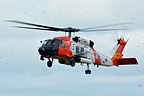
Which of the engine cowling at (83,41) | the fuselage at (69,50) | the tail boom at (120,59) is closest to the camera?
the fuselage at (69,50)

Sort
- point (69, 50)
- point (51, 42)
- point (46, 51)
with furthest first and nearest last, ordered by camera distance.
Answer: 1. point (69, 50)
2. point (51, 42)
3. point (46, 51)

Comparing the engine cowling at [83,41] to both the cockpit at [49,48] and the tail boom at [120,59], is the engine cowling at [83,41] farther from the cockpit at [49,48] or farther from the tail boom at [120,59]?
the tail boom at [120,59]

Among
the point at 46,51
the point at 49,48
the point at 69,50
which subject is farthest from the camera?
the point at 69,50

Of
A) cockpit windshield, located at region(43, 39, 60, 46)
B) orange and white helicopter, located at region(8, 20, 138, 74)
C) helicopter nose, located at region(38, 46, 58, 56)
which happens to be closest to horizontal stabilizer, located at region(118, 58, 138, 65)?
orange and white helicopter, located at region(8, 20, 138, 74)

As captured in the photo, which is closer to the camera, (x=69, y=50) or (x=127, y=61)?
(x=69, y=50)

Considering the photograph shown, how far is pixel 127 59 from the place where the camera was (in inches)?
3664

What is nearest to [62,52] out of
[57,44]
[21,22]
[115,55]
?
[57,44]

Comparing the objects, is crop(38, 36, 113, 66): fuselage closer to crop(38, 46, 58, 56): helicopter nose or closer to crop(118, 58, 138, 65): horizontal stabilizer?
crop(38, 46, 58, 56): helicopter nose

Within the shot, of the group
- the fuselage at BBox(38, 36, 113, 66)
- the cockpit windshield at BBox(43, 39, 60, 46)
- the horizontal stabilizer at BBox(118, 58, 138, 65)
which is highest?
the cockpit windshield at BBox(43, 39, 60, 46)

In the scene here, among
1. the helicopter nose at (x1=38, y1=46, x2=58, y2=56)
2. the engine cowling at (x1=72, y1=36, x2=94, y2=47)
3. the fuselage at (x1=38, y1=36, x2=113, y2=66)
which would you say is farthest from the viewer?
the engine cowling at (x1=72, y1=36, x2=94, y2=47)

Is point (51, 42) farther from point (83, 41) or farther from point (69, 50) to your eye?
point (83, 41)

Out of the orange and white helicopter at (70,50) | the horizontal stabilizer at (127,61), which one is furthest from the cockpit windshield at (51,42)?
the horizontal stabilizer at (127,61)

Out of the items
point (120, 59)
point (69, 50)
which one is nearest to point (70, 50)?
point (69, 50)

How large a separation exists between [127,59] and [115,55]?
3.48 meters
